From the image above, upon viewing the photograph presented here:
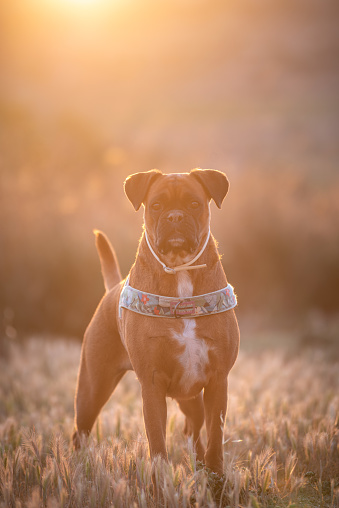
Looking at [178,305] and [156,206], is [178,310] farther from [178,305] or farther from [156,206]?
[156,206]

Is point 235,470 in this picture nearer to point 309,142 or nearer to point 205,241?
point 205,241

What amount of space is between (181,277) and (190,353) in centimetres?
56

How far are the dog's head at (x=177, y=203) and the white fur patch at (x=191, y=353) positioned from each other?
1.80 feet

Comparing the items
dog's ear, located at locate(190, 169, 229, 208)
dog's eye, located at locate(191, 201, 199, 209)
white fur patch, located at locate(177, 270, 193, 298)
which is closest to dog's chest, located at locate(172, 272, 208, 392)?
white fur patch, located at locate(177, 270, 193, 298)

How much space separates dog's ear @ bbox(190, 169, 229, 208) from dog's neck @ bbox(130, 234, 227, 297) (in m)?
0.36

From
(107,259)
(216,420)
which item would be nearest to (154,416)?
(216,420)

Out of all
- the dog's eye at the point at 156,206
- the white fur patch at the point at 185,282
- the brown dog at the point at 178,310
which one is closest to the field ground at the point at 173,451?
the brown dog at the point at 178,310

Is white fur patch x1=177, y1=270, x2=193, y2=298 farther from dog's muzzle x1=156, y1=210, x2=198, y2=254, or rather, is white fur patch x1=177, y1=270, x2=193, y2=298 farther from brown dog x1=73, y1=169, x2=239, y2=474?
dog's muzzle x1=156, y1=210, x2=198, y2=254

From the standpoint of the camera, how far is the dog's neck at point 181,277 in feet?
12.8

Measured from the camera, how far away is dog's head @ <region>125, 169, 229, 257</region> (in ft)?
12.3

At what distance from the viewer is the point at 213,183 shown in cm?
413

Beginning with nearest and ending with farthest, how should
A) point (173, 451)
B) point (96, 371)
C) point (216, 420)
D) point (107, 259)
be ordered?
1. point (216, 420)
2. point (96, 371)
3. point (173, 451)
4. point (107, 259)

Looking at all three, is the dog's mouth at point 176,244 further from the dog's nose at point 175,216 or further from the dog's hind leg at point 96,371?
the dog's hind leg at point 96,371

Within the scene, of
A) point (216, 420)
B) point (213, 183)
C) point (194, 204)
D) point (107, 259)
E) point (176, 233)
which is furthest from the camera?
point (107, 259)
